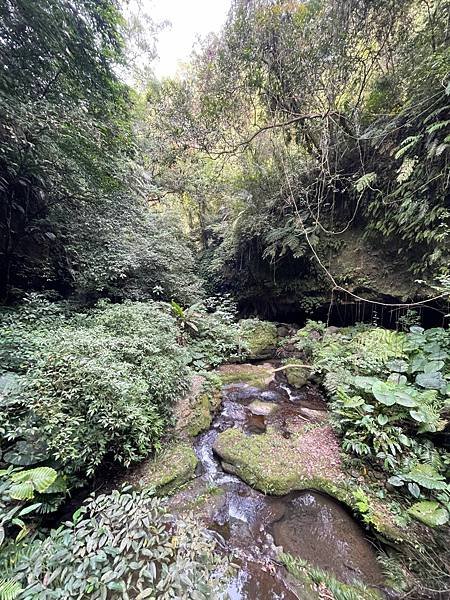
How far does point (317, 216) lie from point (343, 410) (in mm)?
4444

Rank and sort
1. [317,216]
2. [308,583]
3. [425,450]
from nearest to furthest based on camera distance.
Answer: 1. [308,583]
2. [425,450]
3. [317,216]

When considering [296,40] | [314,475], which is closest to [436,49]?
[296,40]

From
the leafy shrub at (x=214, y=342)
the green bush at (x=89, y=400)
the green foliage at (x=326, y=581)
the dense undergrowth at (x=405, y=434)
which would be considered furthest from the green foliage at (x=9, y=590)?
the leafy shrub at (x=214, y=342)

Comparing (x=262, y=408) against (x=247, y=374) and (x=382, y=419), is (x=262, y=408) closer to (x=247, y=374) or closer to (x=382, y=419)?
(x=247, y=374)

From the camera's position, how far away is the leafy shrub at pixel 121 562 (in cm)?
111

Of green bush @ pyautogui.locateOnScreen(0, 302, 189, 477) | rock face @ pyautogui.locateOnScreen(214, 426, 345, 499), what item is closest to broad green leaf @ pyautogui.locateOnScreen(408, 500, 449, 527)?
rock face @ pyautogui.locateOnScreen(214, 426, 345, 499)

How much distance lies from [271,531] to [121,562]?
1557mm

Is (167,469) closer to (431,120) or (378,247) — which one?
(378,247)

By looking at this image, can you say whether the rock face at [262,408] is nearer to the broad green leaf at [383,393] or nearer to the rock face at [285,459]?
the rock face at [285,459]

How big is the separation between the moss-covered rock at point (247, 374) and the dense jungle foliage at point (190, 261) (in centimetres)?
37

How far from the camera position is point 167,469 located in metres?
2.66

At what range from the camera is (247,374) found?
516 cm

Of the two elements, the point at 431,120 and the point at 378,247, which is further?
the point at 378,247

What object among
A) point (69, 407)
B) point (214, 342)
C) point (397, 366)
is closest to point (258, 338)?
point (214, 342)
